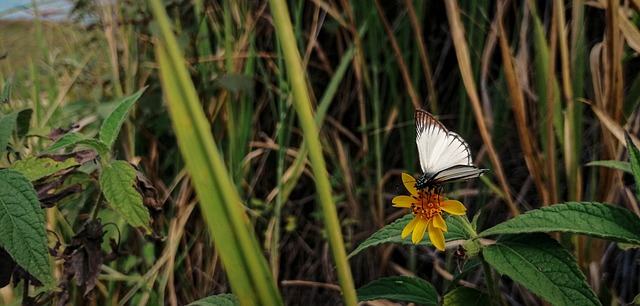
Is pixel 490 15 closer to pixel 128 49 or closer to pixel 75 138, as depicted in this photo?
pixel 128 49

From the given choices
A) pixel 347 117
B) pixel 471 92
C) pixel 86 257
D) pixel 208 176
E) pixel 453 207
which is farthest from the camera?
pixel 347 117

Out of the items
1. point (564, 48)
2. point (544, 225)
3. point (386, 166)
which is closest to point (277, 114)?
point (386, 166)

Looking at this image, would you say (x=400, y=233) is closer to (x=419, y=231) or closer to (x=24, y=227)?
(x=419, y=231)

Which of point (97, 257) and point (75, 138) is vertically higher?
point (75, 138)

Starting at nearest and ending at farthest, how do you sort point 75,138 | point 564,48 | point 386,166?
point 75,138 → point 564,48 → point 386,166

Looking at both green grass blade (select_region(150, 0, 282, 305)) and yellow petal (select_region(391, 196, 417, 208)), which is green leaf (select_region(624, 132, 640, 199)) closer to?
yellow petal (select_region(391, 196, 417, 208))

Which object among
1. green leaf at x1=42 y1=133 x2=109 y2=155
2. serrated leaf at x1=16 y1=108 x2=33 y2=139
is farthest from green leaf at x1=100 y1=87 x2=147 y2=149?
serrated leaf at x1=16 y1=108 x2=33 y2=139

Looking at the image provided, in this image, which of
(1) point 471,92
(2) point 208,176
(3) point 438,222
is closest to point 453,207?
(3) point 438,222
